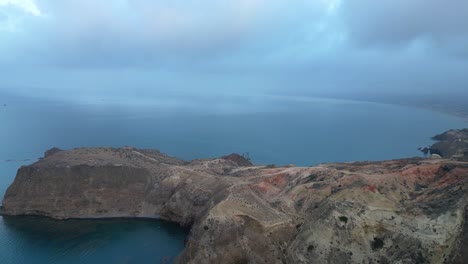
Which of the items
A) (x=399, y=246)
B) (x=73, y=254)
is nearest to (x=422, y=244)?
(x=399, y=246)

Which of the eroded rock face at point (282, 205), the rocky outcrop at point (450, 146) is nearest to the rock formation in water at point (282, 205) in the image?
the eroded rock face at point (282, 205)

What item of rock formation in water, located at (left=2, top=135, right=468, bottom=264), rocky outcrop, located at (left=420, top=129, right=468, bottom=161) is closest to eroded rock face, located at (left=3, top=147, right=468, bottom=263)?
rock formation in water, located at (left=2, top=135, right=468, bottom=264)

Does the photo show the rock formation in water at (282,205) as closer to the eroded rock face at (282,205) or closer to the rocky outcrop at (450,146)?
the eroded rock face at (282,205)

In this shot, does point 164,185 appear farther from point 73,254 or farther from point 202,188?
point 73,254

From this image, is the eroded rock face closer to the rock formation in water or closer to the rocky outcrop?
the rock formation in water

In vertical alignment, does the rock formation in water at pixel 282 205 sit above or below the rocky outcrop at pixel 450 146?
above

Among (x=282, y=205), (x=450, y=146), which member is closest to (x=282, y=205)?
(x=282, y=205)
